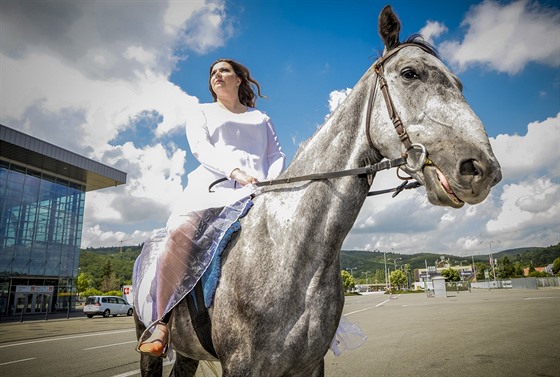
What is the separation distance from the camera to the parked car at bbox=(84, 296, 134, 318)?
97.3 feet

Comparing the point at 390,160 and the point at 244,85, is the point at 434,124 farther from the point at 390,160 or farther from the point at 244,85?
the point at 244,85

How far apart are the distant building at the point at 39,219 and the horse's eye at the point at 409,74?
3521 cm

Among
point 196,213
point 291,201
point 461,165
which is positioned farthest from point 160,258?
point 461,165

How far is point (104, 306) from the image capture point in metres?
30.5

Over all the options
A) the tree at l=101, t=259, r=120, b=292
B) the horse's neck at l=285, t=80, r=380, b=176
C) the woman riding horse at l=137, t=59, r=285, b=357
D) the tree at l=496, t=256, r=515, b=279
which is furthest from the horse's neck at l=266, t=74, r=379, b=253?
the tree at l=496, t=256, r=515, b=279

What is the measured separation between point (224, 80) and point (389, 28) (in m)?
1.37

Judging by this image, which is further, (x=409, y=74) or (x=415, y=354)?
(x=415, y=354)

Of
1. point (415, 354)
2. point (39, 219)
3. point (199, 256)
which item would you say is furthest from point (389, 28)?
point (39, 219)

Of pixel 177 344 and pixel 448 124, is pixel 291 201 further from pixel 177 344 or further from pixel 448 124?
pixel 177 344

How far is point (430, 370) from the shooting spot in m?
6.44

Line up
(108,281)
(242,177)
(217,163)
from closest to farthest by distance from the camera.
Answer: (242,177) < (217,163) < (108,281)

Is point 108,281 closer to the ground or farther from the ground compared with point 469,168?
closer to the ground

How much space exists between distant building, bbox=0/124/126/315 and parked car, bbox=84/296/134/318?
6.29 ft

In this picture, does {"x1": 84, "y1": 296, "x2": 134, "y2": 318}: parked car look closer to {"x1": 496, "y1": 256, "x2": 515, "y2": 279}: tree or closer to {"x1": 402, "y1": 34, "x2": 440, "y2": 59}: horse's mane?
{"x1": 402, "y1": 34, "x2": 440, "y2": 59}: horse's mane
